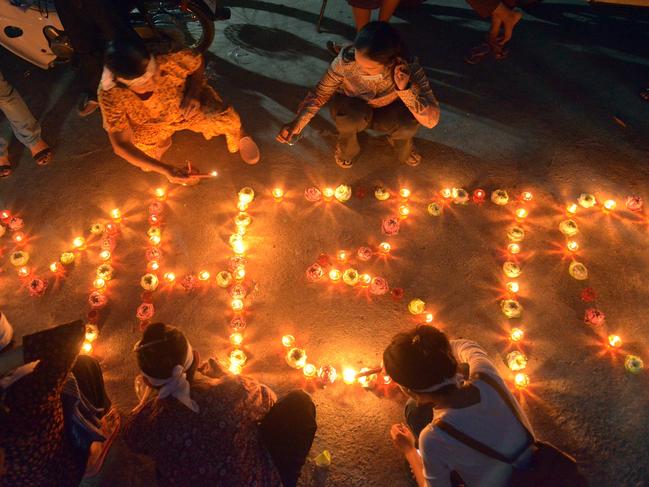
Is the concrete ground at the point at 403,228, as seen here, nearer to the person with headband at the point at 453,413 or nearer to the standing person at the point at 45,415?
the standing person at the point at 45,415

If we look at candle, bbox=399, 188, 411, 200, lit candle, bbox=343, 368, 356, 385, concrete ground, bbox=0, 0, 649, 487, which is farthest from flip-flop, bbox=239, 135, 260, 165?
lit candle, bbox=343, 368, 356, 385

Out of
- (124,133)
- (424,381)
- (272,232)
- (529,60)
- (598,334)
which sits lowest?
(272,232)

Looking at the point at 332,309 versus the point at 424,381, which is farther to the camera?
the point at 332,309

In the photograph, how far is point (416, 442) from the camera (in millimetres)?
2838

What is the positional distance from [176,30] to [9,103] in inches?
69.8

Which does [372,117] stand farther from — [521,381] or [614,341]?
[614,341]

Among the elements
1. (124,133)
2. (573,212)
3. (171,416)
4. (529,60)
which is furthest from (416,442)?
(529,60)

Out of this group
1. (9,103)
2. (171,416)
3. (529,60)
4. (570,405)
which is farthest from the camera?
(529,60)

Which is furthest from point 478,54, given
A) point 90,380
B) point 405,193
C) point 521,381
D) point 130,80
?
point 90,380

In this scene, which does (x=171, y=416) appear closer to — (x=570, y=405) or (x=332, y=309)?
(x=332, y=309)

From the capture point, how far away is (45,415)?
215 centimetres

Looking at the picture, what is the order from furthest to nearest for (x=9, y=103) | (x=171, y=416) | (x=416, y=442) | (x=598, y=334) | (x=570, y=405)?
1. (x=9, y=103)
2. (x=598, y=334)
3. (x=570, y=405)
4. (x=416, y=442)
5. (x=171, y=416)

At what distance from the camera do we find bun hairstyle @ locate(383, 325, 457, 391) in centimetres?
204

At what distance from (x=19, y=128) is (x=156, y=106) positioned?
164 centimetres
